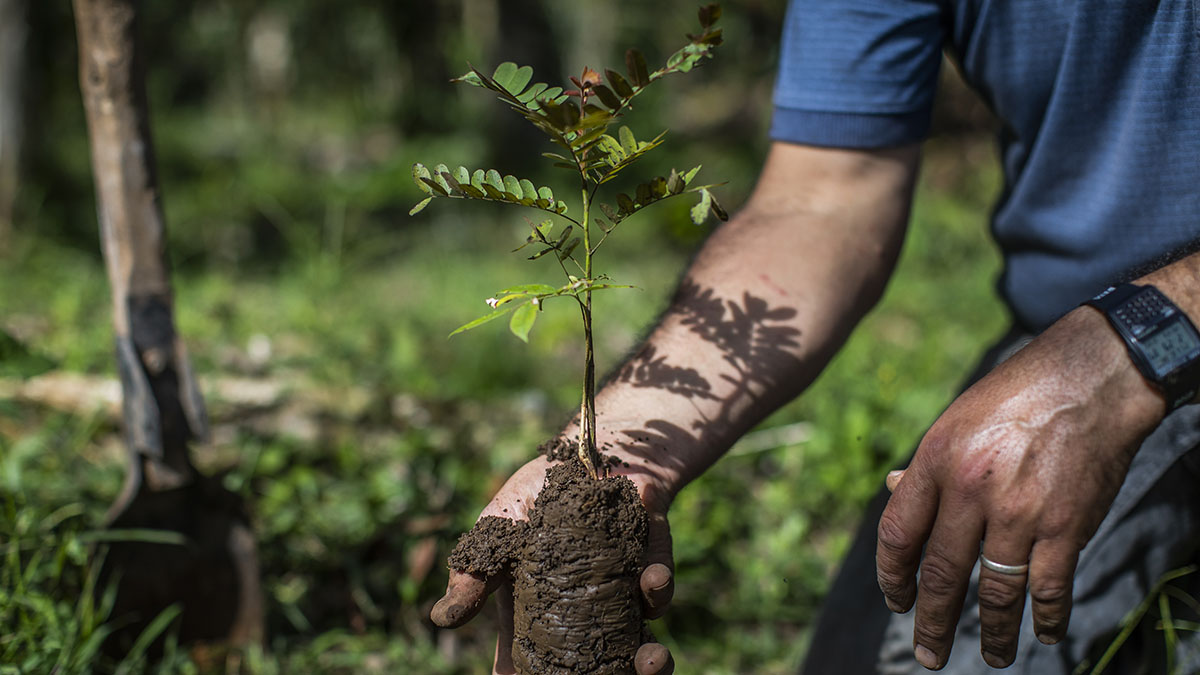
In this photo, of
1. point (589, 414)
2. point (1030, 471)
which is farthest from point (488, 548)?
point (1030, 471)

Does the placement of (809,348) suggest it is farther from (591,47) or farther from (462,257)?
(591,47)

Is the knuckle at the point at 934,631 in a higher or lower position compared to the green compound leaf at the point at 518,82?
lower

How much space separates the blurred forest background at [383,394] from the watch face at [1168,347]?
71 centimetres

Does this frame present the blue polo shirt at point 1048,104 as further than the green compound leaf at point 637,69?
Yes

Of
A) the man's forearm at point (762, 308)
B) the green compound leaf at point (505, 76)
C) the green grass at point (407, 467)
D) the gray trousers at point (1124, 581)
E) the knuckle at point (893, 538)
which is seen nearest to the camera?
the green compound leaf at point (505, 76)

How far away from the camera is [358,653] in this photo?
2139mm

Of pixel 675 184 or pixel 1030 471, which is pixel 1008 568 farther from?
pixel 675 184

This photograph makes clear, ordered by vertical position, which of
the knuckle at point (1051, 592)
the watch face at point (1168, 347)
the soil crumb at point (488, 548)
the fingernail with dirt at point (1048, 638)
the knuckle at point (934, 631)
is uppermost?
the watch face at point (1168, 347)

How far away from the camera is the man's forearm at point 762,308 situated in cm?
155

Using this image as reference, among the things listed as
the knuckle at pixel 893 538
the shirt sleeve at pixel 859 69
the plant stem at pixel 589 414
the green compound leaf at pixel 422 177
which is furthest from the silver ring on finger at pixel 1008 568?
the shirt sleeve at pixel 859 69

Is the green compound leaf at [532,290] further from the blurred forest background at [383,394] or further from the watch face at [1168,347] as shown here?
the watch face at [1168,347]

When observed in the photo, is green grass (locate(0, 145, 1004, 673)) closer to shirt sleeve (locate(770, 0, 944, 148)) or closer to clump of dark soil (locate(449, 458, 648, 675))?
shirt sleeve (locate(770, 0, 944, 148))

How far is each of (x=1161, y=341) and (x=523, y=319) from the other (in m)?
0.86

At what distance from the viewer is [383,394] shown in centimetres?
325
